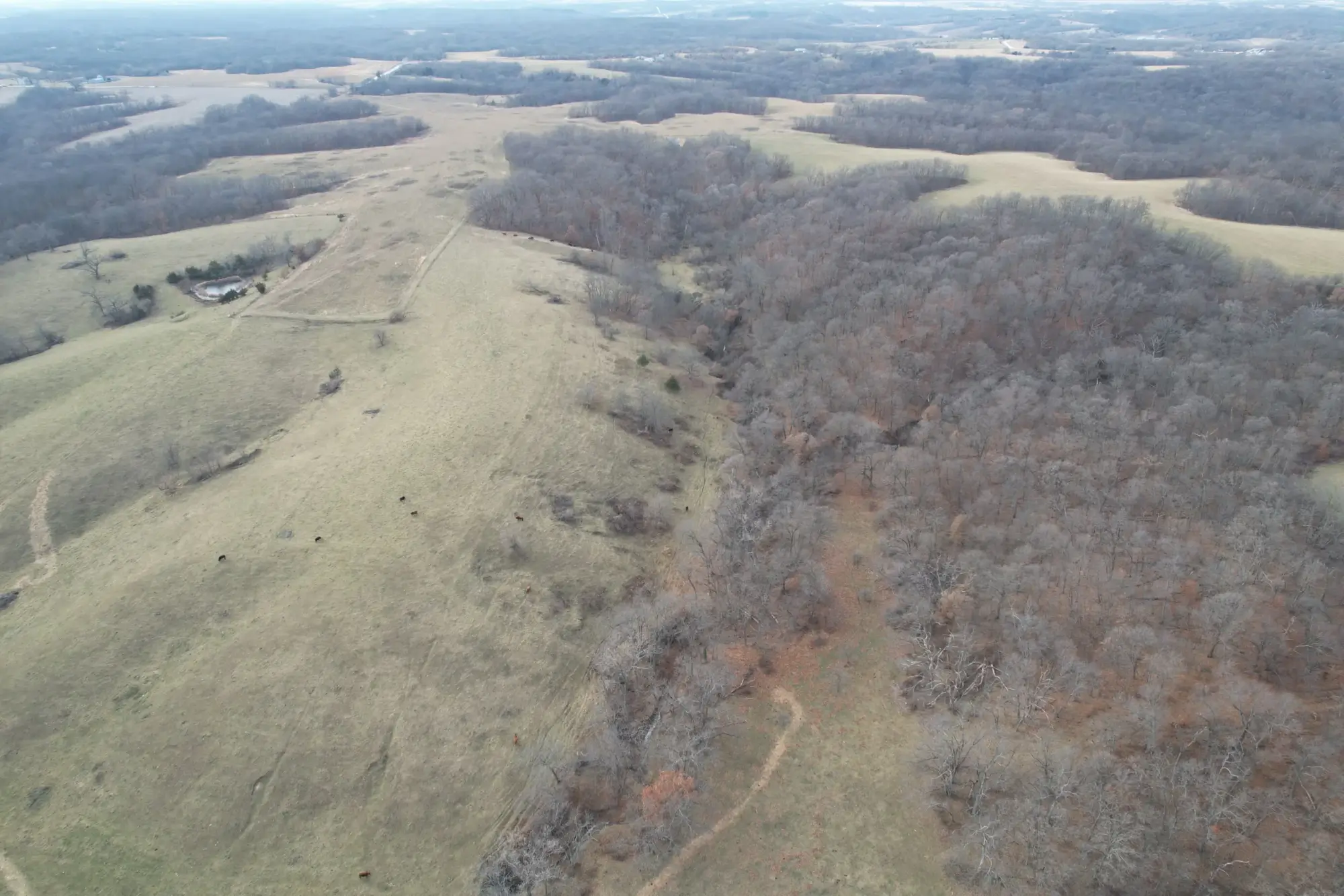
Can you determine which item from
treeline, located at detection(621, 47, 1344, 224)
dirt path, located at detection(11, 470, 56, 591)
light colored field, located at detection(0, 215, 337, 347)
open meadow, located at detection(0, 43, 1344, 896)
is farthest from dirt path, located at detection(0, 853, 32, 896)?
treeline, located at detection(621, 47, 1344, 224)

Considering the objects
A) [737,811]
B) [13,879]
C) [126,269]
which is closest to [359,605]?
[13,879]

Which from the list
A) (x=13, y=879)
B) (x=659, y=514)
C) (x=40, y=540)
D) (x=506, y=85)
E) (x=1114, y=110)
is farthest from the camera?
(x=506, y=85)

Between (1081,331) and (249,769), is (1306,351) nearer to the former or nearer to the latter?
(1081,331)

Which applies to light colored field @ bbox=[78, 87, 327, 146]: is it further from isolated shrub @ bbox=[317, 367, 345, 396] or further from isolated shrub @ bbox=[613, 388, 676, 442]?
isolated shrub @ bbox=[613, 388, 676, 442]

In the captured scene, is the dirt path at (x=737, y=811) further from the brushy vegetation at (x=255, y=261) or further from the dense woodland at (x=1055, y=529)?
the brushy vegetation at (x=255, y=261)

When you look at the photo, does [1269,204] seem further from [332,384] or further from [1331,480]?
[332,384]

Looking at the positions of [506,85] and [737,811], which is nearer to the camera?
[737,811]

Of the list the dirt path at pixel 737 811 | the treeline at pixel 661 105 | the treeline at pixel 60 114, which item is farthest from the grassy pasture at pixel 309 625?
the treeline at pixel 60 114
